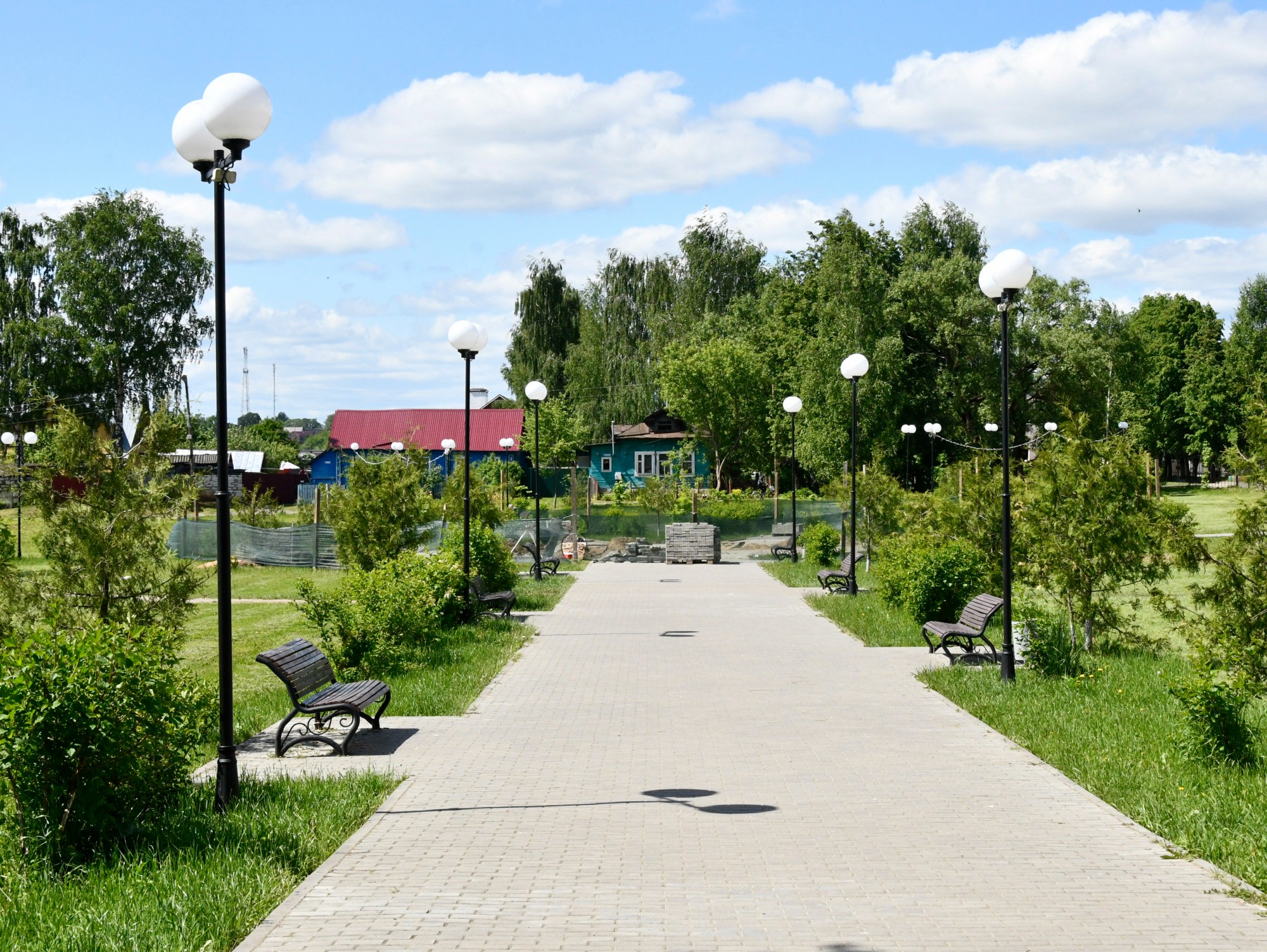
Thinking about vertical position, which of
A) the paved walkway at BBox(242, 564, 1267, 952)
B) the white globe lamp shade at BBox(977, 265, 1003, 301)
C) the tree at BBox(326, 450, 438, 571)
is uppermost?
the white globe lamp shade at BBox(977, 265, 1003, 301)

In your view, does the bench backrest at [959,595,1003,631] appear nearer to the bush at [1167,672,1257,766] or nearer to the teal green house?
the bush at [1167,672,1257,766]

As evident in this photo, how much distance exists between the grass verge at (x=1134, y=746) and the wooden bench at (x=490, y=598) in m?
7.08

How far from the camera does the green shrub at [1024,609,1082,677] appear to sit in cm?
1207

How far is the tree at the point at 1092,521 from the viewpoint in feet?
42.7

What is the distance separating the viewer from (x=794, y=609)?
19516mm

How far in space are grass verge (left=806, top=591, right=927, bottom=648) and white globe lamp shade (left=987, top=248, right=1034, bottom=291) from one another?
501cm

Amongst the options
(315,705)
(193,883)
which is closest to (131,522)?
(315,705)

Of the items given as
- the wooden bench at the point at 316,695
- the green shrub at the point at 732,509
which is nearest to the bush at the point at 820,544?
the green shrub at the point at 732,509

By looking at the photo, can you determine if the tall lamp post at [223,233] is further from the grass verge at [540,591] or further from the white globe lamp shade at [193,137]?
the grass verge at [540,591]

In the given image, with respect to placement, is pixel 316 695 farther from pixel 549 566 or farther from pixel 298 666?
pixel 549 566

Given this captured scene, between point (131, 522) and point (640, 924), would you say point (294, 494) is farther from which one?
point (640, 924)

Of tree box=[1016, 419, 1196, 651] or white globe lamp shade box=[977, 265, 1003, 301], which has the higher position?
white globe lamp shade box=[977, 265, 1003, 301]

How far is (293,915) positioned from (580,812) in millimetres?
2223

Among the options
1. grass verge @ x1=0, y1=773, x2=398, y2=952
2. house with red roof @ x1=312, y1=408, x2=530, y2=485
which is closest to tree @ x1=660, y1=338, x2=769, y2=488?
house with red roof @ x1=312, y1=408, x2=530, y2=485
